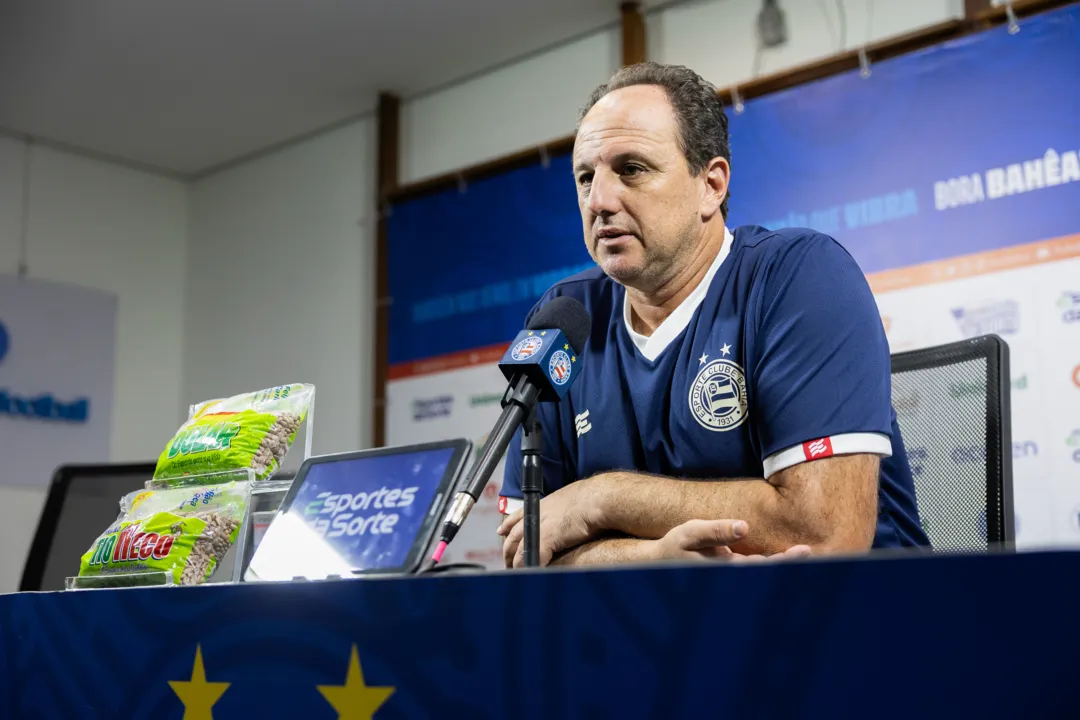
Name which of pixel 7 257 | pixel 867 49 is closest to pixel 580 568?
pixel 867 49

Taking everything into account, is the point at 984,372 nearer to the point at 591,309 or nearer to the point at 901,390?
the point at 901,390

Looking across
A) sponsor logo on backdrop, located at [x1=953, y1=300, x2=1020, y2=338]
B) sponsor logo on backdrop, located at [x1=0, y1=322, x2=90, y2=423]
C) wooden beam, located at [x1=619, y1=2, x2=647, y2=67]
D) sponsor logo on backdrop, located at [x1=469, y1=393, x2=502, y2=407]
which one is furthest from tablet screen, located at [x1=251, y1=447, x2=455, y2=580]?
sponsor logo on backdrop, located at [x1=0, y1=322, x2=90, y2=423]

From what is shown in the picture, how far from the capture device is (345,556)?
0.92 meters

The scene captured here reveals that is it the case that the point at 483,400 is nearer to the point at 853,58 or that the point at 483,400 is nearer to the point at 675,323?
the point at 853,58

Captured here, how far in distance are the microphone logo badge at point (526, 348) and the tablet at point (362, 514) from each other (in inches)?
3.8

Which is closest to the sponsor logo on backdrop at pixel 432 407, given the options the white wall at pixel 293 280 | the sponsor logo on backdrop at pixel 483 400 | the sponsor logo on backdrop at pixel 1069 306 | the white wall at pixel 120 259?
the sponsor logo on backdrop at pixel 483 400

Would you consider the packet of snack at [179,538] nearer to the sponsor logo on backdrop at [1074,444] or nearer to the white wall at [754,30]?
the sponsor logo on backdrop at [1074,444]

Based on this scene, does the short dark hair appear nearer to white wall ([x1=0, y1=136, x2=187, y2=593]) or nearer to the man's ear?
the man's ear

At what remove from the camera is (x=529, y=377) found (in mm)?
976

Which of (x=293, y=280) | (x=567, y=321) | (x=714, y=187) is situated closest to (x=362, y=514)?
(x=567, y=321)

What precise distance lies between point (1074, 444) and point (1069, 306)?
309 millimetres

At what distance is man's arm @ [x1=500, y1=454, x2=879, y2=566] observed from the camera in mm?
1125

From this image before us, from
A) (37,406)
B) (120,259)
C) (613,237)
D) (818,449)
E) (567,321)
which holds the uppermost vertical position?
(120,259)

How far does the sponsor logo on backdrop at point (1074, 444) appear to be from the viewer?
241 cm
